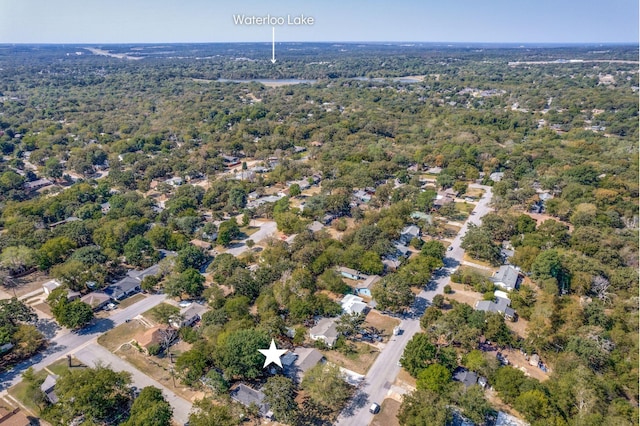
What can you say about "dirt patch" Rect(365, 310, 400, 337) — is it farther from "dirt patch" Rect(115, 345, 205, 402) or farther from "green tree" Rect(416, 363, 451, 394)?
"dirt patch" Rect(115, 345, 205, 402)

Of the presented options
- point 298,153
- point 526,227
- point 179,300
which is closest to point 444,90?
point 298,153

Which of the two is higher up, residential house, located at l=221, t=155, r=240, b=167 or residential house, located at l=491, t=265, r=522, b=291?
residential house, located at l=221, t=155, r=240, b=167

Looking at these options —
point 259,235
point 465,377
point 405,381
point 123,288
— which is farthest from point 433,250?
point 123,288

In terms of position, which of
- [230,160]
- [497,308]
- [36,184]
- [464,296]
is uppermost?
[230,160]

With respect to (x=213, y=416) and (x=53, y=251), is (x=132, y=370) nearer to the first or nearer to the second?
(x=213, y=416)

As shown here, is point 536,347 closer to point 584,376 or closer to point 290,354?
point 584,376

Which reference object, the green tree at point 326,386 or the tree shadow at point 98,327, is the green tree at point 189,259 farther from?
the green tree at point 326,386

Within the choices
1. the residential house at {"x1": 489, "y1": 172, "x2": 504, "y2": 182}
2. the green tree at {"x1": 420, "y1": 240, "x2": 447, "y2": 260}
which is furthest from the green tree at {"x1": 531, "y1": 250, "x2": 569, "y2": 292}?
the residential house at {"x1": 489, "y1": 172, "x2": 504, "y2": 182}
